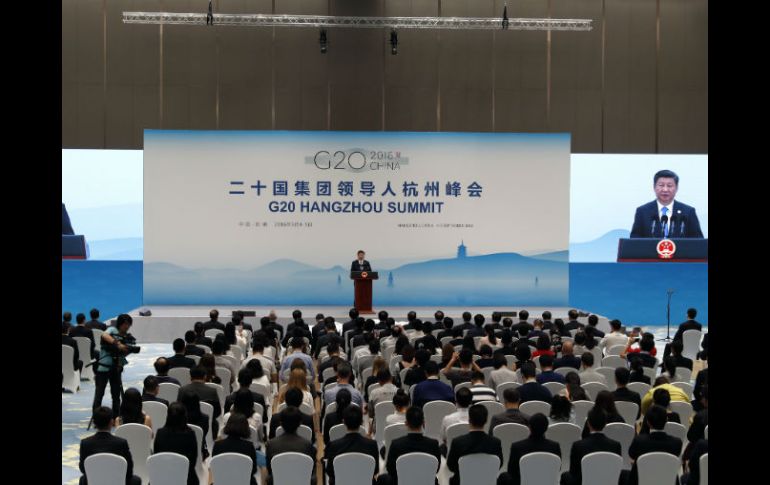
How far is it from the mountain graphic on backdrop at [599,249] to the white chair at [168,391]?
11.4 meters

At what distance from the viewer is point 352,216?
16016 millimetres

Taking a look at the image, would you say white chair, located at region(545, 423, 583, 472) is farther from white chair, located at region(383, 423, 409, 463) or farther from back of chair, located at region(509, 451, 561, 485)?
white chair, located at region(383, 423, 409, 463)

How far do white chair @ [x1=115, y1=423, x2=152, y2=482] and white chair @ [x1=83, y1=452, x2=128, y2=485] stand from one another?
666 mm

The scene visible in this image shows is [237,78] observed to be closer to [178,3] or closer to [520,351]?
[178,3]

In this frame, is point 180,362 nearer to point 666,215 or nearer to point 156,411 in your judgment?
point 156,411

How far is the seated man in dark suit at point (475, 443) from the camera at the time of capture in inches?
196

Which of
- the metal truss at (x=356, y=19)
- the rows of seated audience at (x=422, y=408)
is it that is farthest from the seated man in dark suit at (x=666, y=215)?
the rows of seated audience at (x=422, y=408)

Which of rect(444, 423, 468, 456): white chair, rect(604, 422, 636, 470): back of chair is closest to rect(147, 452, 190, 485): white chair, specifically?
rect(444, 423, 468, 456): white chair

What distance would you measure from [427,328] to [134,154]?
8.79 meters

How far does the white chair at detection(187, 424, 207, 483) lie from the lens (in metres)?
5.36

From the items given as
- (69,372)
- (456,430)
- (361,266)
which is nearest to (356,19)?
(361,266)

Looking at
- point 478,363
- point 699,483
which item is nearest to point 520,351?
point 478,363

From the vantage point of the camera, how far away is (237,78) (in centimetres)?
1633
